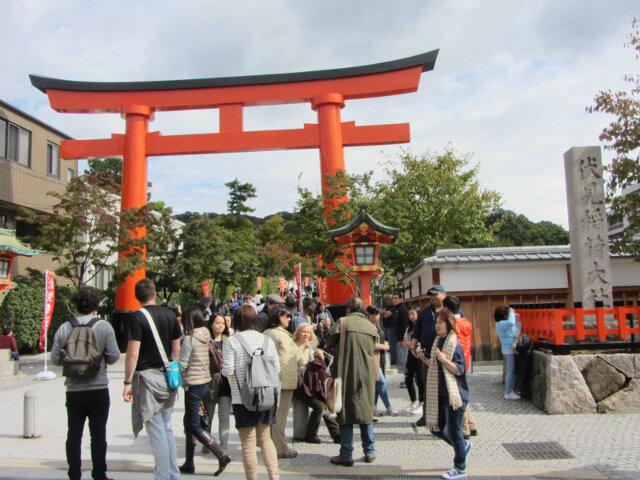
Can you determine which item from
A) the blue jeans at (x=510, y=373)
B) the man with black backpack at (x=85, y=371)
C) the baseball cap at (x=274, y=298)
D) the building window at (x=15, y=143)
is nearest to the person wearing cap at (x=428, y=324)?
the baseball cap at (x=274, y=298)

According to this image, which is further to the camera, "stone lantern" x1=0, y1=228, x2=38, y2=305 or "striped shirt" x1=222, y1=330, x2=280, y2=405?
"stone lantern" x1=0, y1=228, x2=38, y2=305

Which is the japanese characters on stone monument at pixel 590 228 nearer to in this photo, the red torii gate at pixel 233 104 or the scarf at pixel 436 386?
the scarf at pixel 436 386

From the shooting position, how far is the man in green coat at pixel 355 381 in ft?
16.7

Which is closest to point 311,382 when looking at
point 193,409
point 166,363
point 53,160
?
point 193,409

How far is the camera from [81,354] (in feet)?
14.4

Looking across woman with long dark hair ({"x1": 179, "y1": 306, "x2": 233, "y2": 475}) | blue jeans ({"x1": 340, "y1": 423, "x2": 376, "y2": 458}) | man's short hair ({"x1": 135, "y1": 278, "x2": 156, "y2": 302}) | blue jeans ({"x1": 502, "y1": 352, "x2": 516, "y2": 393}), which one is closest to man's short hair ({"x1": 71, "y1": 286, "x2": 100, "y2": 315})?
man's short hair ({"x1": 135, "y1": 278, "x2": 156, "y2": 302})

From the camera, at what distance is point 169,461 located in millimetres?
4395

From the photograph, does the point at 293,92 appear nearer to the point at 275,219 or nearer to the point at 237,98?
the point at 237,98

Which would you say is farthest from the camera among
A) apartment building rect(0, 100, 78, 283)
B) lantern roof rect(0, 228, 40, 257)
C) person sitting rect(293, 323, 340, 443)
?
apartment building rect(0, 100, 78, 283)

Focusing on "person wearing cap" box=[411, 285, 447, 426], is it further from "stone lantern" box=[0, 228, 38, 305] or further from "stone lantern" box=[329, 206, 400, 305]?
"stone lantern" box=[0, 228, 38, 305]

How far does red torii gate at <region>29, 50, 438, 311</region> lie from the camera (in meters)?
18.1

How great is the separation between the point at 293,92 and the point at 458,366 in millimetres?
15219

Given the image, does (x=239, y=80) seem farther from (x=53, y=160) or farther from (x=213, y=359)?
(x=213, y=359)

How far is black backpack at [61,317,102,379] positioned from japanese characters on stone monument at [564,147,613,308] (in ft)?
24.4
